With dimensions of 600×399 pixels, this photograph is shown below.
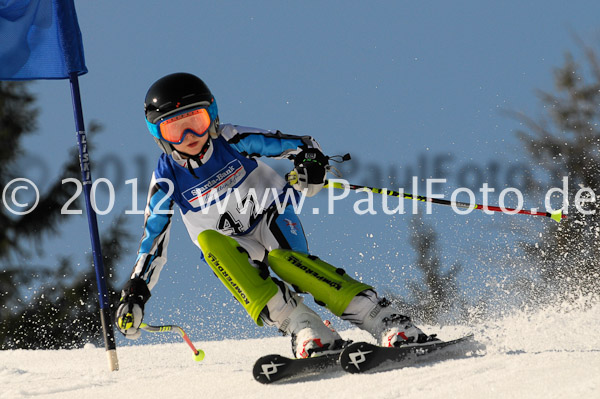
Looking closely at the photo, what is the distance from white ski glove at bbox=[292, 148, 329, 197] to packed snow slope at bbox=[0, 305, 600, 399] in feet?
3.55

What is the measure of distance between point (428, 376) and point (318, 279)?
856mm

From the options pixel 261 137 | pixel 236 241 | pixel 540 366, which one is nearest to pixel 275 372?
pixel 236 241

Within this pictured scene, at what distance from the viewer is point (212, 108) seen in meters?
3.72

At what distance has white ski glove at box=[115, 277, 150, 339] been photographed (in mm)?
3426

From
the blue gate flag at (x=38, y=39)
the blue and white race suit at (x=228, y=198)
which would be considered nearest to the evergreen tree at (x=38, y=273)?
the blue gate flag at (x=38, y=39)

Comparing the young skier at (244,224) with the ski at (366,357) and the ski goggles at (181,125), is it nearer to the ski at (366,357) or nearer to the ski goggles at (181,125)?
the ski goggles at (181,125)

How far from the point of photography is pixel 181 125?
11.8ft

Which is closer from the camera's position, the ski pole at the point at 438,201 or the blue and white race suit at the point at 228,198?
the blue and white race suit at the point at 228,198

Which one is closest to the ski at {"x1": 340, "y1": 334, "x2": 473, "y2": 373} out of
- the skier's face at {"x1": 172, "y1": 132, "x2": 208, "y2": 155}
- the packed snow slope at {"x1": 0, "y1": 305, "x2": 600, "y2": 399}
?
the packed snow slope at {"x1": 0, "y1": 305, "x2": 600, "y2": 399}

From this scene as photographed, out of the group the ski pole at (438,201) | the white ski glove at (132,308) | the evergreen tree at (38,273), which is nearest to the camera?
the white ski glove at (132,308)

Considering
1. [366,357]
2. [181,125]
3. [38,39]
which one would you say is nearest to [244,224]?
→ [181,125]

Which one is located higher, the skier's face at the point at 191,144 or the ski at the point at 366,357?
the skier's face at the point at 191,144

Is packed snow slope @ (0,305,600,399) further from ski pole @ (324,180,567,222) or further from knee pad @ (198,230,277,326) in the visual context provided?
ski pole @ (324,180,567,222)

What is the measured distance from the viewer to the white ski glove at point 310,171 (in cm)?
356
